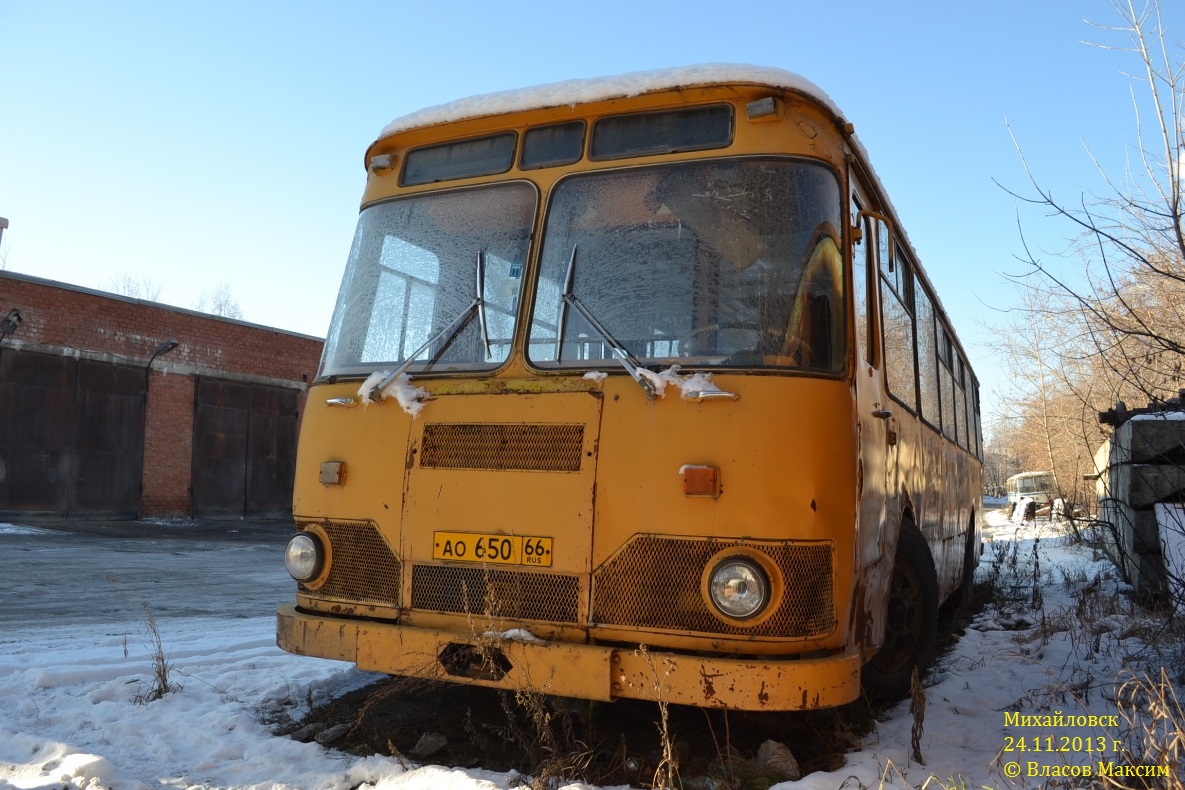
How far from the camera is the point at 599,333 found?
3977mm

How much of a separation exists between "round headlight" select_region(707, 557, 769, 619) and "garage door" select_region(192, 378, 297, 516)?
19.8 meters

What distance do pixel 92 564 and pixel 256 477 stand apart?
33.6 feet

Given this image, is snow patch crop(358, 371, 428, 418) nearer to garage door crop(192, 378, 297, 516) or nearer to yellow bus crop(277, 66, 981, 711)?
yellow bus crop(277, 66, 981, 711)

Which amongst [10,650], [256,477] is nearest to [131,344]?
[256,477]

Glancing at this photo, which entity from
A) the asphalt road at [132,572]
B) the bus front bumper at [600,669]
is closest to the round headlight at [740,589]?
the bus front bumper at [600,669]

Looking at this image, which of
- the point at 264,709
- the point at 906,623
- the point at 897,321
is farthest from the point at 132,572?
the point at 897,321

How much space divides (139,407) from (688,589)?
19.1m

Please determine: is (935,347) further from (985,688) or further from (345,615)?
(345,615)

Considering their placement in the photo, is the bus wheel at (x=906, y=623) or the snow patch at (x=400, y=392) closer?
the snow patch at (x=400, y=392)

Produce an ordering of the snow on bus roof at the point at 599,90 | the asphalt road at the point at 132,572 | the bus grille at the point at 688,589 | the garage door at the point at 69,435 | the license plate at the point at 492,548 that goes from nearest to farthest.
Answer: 1. the bus grille at the point at 688,589
2. the license plate at the point at 492,548
3. the snow on bus roof at the point at 599,90
4. the asphalt road at the point at 132,572
5. the garage door at the point at 69,435

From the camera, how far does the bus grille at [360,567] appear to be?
161 inches

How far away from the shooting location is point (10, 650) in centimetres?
613

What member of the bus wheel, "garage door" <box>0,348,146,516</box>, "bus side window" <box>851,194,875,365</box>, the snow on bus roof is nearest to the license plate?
"bus side window" <box>851,194,875,365</box>

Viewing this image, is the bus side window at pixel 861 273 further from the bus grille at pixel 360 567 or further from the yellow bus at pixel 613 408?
the bus grille at pixel 360 567
